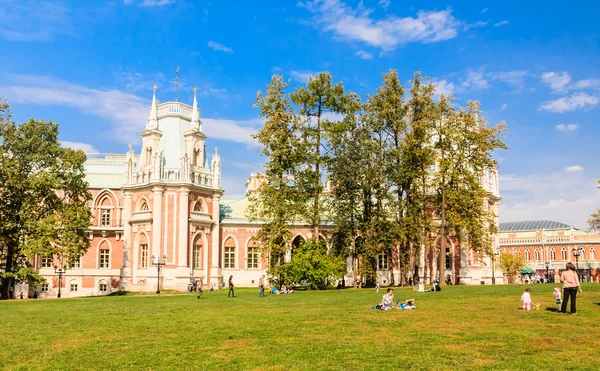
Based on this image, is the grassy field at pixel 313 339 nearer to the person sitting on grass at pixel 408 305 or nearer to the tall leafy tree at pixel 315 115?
the person sitting on grass at pixel 408 305

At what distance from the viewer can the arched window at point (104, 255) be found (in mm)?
58594

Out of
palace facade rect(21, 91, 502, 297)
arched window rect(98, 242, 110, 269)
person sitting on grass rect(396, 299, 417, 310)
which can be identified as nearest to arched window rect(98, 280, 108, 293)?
palace facade rect(21, 91, 502, 297)

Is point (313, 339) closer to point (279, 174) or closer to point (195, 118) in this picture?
point (279, 174)

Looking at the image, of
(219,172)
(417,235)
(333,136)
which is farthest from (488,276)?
(219,172)

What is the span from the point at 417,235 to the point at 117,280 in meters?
30.1

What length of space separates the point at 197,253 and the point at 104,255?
1129 centimetres

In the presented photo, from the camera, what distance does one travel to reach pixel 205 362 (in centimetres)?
1324

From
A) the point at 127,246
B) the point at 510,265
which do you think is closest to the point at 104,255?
the point at 127,246

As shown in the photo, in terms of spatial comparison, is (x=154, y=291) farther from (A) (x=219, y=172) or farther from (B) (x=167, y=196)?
(A) (x=219, y=172)

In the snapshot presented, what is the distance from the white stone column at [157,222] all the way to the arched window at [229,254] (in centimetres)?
853

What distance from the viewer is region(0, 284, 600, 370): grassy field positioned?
1299cm

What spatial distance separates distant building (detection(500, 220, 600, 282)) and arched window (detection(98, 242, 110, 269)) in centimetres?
6315

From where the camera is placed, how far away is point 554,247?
96.6 m

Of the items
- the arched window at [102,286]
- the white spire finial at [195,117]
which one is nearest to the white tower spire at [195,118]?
the white spire finial at [195,117]
